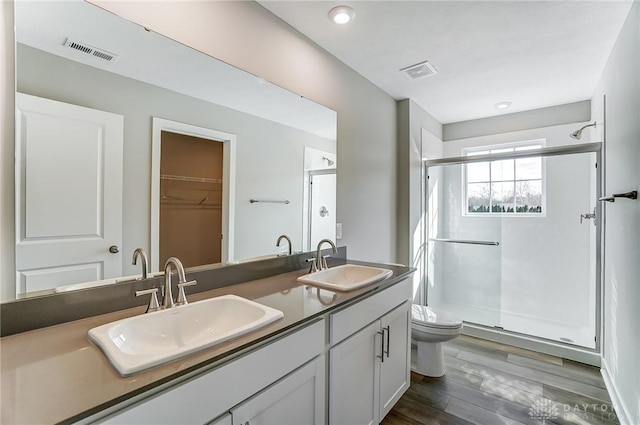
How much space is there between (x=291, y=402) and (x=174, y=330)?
49cm

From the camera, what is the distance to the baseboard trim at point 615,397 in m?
1.70

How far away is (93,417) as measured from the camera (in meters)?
0.59

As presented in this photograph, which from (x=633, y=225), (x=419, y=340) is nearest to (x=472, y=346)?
(x=419, y=340)

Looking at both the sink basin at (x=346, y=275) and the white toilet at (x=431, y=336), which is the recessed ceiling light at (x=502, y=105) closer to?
the white toilet at (x=431, y=336)

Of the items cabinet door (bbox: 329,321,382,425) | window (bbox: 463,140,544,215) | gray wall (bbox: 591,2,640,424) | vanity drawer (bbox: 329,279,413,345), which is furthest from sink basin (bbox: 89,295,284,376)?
window (bbox: 463,140,544,215)

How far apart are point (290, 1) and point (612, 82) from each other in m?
2.24

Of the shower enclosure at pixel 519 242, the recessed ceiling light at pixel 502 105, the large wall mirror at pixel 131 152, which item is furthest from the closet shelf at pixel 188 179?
the recessed ceiling light at pixel 502 105

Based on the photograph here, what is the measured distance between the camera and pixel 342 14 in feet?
5.66

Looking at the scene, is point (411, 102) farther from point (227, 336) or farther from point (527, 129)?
point (227, 336)

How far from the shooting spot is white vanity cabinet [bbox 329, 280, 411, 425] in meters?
1.31

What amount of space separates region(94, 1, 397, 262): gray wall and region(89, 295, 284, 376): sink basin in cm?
116

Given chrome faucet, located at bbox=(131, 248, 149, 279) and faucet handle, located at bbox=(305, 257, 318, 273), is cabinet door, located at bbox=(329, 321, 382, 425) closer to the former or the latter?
faucet handle, located at bbox=(305, 257, 318, 273)

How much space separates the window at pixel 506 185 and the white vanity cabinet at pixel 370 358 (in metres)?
2.06

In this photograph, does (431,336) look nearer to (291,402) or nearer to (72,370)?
(291,402)
